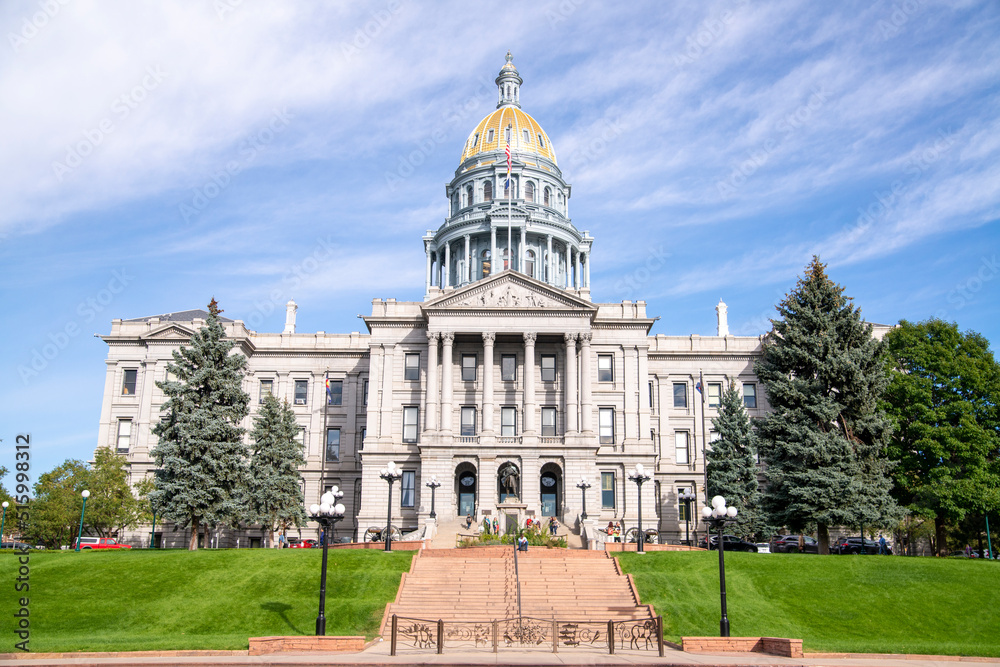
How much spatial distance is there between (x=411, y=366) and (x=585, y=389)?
12.3 metres

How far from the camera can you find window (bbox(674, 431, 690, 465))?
6531 centimetres

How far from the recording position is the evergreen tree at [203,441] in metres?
41.4

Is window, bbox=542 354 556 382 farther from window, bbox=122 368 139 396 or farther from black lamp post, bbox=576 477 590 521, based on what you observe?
window, bbox=122 368 139 396

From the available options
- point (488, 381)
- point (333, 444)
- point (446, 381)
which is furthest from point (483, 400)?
point (333, 444)

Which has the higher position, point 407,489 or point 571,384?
point 571,384

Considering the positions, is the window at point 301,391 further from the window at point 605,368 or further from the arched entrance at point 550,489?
the window at point 605,368

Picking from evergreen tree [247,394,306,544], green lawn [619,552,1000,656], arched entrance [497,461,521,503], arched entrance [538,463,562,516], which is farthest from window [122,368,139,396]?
green lawn [619,552,1000,656]

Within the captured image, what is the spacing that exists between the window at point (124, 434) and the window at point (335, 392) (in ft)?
47.1

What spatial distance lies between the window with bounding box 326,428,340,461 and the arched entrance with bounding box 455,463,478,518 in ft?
38.9

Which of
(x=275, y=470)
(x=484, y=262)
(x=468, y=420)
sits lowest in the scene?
(x=275, y=470)

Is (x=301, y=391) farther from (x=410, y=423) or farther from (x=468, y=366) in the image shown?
(x=468, y=366)

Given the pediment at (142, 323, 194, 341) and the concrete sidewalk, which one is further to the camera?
the pediment at (142, 323, 194, 341)

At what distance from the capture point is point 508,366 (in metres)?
58.5

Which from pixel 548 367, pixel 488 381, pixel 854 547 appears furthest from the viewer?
pixel 548 367
